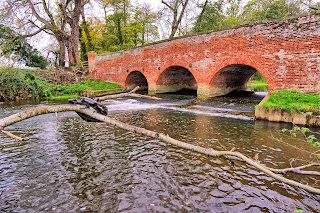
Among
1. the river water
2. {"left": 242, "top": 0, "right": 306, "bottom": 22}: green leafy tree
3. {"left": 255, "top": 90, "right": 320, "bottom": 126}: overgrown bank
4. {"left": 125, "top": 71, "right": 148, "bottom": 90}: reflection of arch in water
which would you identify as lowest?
the river water

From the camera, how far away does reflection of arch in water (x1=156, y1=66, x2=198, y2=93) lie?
16422 mm

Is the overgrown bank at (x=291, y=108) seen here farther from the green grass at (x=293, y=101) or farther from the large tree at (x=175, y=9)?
the large tree at (x=175, y=9)

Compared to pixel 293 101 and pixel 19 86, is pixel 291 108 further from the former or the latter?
pixel 19 86

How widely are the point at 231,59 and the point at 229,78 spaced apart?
2.89 metres

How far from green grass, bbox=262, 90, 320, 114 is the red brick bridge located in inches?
21.0

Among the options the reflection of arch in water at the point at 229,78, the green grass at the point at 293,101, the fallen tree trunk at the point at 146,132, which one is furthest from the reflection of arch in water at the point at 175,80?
the fallen tree trunk at the point at 146,132

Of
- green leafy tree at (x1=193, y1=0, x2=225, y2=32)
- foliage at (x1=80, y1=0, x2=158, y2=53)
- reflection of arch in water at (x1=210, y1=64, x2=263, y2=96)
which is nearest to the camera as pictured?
reflection of arch in water at (x1=210, y1=64, x2=263, y2=96)

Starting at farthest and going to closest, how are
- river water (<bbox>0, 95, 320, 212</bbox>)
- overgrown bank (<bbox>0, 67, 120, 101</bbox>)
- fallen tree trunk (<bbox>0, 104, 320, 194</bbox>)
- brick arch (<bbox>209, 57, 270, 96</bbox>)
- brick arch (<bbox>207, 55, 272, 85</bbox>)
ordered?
overgrown bank (<bbox>0, 67, 120, 101</bbox>) → brick arch (<bbox>209, 57, 270, 96</bbox>) → brick arch (<bbox>207, 55, 272, 85</bbox>) → river water (<bbox>0, 95, 320, 212</bbox>) → fallen tree trunk (<bbox>0, 104, 320, 194</bbox>)

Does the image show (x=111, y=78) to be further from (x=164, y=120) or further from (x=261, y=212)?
(x=261, y=212)

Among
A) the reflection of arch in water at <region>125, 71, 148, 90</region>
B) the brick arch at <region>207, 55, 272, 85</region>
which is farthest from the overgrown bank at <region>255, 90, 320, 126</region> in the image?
the reflection of arch in water at <region>125, 71, 148, 90</region>

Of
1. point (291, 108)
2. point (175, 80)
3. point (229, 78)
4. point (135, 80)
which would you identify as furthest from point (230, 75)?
point (135, 80)

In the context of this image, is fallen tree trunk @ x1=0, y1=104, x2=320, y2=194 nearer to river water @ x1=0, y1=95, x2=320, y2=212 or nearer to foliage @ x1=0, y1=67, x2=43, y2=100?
river water @ x1=0, y1=95, x2=320, y2=212

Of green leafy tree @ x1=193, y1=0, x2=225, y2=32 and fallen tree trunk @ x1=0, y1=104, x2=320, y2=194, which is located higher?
green leafy tree @ x1=193, y1=0, x2=225, y2=32

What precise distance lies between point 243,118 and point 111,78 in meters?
14.4
